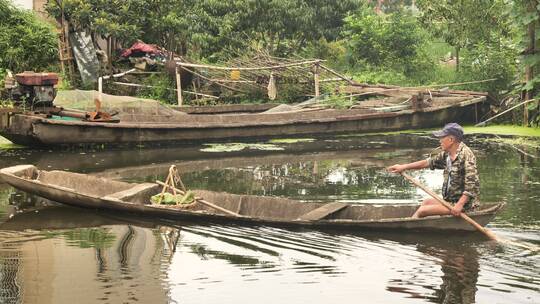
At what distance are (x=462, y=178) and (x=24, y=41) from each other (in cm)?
1415

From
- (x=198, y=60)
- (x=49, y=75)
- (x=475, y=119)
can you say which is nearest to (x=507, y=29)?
(x=475, y=119)

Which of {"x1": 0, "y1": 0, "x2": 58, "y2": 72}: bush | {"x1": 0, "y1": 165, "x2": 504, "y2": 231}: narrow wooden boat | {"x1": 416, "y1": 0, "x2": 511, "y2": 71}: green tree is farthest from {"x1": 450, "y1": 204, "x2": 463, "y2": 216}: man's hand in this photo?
{"x1": 0, "y1": 0, "x2": 58, "y2": 72}: bush

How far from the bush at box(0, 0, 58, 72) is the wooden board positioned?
40.7ft

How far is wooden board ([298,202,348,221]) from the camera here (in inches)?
369

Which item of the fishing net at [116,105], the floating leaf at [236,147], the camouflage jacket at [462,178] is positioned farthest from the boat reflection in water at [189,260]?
the fishing net at [116,105]

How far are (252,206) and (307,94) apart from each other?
35.7 feet

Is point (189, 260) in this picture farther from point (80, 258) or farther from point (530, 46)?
point (530, 46)

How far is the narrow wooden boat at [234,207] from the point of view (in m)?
9.00

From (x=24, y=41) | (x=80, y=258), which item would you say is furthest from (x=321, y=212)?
(x=24, y=41)

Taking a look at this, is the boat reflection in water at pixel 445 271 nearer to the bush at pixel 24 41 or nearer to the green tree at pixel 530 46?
the green tree at pixel 530 46

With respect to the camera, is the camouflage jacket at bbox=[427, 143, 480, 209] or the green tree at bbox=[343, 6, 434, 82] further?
the green tree at bbox=[343, 6, 434, 82]

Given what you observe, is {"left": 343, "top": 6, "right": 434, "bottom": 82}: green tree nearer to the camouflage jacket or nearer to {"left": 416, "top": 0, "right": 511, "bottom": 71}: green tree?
{"left": 416, "top": 0, "right": 511, "bottom": 71}: green tree

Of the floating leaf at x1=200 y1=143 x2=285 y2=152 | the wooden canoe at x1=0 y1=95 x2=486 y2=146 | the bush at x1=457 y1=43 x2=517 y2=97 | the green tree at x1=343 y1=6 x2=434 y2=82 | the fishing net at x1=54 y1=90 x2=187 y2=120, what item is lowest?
the floating leaf at x1=200 y1=143 x2=285 y2=152

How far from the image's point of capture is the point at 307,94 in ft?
68.1
